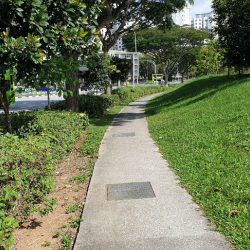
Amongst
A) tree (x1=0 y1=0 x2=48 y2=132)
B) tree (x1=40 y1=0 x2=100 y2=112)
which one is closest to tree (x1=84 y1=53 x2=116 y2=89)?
tree (x1=40 y1=0 x2=100 y2=112)

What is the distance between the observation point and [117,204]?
4.45 meters

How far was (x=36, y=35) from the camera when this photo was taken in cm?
553

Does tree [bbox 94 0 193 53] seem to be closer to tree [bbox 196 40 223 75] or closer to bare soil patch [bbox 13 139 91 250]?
bare soil patch [bbox 13 139 91 250]

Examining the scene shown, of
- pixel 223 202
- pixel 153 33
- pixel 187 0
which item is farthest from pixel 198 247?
pixel 153 33

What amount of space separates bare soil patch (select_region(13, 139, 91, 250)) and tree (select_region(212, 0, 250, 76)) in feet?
43.4

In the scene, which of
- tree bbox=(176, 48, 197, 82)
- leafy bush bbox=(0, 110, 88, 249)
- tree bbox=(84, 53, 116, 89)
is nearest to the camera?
leafy bush bbox=(0, 110, 88, 249)

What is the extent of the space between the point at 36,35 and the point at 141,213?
12.0ft

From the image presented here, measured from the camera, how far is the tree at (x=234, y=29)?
1578cm

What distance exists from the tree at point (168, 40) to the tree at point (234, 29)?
76.7 feet

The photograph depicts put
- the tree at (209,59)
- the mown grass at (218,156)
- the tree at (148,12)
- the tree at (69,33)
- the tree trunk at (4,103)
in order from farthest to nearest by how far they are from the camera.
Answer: the tree at (209,59)
the tree at (148,12)
the tree trunk at (4,103)
the tree at (69,33)
the mown grass at (218,156)

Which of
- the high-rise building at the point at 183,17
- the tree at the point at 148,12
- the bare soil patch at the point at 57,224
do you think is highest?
the high-rise building at the point at 183,17

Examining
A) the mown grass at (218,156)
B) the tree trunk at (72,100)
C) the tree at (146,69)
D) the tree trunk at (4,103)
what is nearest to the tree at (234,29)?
the mown grass at (218,156)

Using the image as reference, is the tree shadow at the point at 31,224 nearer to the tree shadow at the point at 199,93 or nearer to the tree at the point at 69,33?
the tree at the point at 69,33

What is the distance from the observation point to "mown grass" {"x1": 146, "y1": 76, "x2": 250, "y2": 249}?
3.84 m
